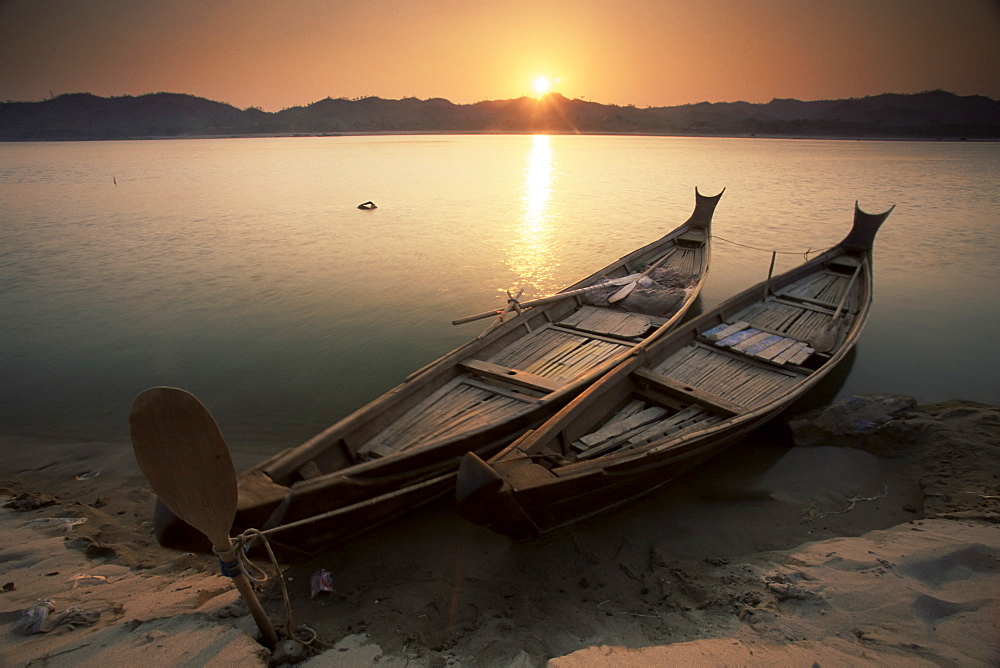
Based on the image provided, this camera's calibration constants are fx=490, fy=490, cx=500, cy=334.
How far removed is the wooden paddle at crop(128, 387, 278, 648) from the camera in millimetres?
2803

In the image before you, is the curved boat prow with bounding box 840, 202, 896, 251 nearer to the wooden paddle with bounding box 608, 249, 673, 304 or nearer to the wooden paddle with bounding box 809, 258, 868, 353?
the wooden paddle with bounding box 809, 258, 868, 353

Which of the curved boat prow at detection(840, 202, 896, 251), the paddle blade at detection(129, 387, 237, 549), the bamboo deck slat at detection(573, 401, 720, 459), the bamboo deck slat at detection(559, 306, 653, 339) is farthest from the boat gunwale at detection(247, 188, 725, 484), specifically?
the curved boat prow at detection(840, 202, 896, 251)

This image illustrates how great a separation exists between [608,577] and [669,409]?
2.54m

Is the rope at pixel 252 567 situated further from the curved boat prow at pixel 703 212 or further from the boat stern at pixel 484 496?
the curved boat prow at pixel 703 212

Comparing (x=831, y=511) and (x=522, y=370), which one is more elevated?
(x=522, y=370)

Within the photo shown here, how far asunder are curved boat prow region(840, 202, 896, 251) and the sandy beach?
6299 mm

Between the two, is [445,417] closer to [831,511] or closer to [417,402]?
[417,402]

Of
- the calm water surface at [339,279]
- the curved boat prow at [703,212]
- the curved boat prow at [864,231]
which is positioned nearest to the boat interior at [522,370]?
the calm water surface at [339,279]

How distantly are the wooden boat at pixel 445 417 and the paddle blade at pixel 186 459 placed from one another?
70 cm

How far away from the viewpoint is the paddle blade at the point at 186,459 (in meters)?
2.80

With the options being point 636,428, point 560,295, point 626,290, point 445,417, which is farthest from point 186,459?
point 626,290

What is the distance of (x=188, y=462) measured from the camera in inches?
118

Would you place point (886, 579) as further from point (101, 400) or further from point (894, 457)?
point (101, 400)

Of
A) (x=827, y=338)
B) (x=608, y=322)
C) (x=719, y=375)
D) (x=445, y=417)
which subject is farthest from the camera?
Result: (x=608, y=322)
